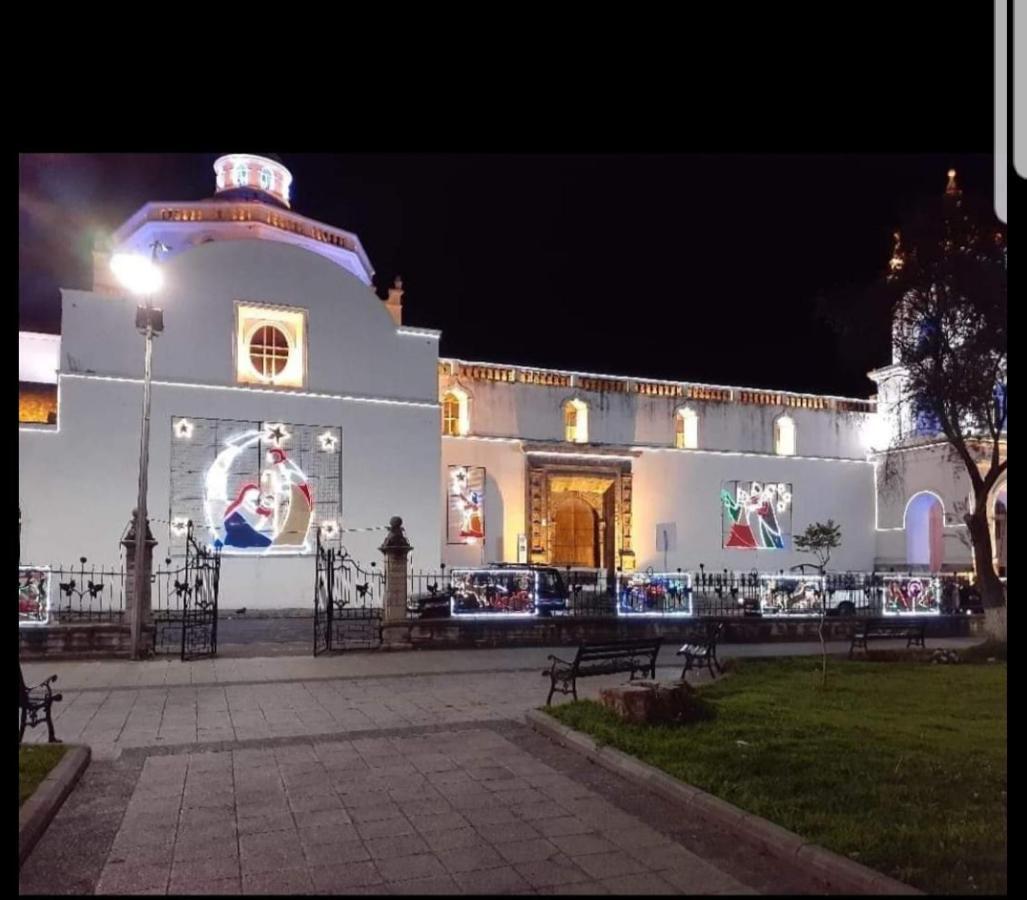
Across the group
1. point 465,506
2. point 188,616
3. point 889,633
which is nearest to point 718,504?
point 465,506

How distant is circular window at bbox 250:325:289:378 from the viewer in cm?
2691

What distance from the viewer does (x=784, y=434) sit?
36.2 meters

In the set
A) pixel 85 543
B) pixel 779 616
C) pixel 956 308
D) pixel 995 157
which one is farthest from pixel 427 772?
pixel 85 543

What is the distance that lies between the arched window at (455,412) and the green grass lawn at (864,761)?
761 inches

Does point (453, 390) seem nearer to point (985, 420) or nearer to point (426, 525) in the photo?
point (426, 525)

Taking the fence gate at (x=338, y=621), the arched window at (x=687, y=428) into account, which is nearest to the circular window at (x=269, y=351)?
the fence gate at (x=338, y=621)

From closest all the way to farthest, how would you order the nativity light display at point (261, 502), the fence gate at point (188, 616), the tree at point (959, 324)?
the tree at point (959, 324), the fence gate at point (188, 616), the nativity light display at point (261, 502)

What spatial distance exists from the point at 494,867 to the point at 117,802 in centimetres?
351

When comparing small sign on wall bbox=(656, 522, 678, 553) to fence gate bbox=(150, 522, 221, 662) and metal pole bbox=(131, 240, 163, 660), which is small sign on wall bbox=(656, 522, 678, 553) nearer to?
fence gate bbox=(150, 522, 221, 662)

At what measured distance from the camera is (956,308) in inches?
620

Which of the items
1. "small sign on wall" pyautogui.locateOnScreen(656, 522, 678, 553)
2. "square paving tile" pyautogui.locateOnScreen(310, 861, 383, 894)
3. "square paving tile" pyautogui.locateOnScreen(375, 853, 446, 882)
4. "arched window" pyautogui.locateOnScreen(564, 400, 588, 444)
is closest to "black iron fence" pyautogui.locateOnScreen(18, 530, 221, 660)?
"square paving tile" pyautogui.locateOnScreen(310, 861, 383, 894)

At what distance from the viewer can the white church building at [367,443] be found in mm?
24797

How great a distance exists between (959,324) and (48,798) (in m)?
16.0

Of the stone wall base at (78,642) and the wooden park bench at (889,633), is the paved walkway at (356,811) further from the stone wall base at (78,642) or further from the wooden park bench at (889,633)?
the wooden park bench at (889,633)
